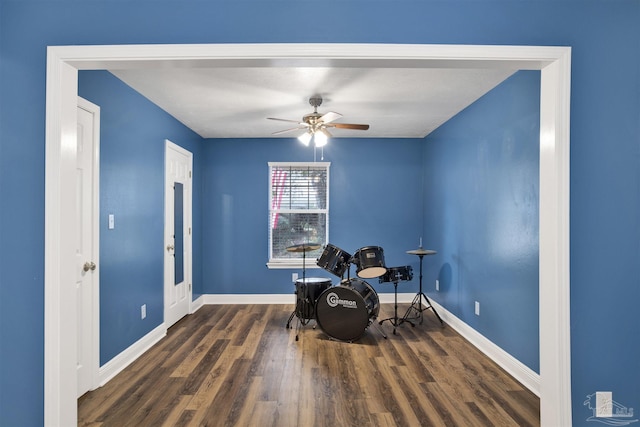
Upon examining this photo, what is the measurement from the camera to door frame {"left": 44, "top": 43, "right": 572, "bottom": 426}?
1.70 meters

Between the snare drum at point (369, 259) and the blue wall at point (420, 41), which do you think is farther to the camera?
the snare drum at point (369, 259)

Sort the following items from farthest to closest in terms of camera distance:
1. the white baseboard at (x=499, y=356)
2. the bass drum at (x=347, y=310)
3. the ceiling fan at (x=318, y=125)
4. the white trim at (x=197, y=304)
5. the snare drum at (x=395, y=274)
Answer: the white trim at (x=197, y=304), the snare drum at (x=395, y=274), the bass drum at (x=347, y=310), the ceiling fan at (x=318, y=125), the white baseboard at (x=499, y=356)

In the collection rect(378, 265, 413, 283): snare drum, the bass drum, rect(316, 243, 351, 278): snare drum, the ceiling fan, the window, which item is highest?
the ceiling fan

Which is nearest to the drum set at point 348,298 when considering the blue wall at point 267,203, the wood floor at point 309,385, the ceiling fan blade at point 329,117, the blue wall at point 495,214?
the wood floor at point 309,385

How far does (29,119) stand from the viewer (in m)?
1.73

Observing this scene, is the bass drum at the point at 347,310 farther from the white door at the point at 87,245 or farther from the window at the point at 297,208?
the white door at the point at 87,245

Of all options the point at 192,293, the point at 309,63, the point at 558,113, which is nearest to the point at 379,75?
the point at 309,63

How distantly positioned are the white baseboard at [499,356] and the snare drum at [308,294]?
4.93 feet

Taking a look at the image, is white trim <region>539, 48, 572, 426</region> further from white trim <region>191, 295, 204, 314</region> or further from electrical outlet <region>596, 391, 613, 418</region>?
white trim <region>191, 295, 204, 314</region>

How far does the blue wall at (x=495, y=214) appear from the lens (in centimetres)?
268

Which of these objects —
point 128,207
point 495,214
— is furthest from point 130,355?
point 495,214

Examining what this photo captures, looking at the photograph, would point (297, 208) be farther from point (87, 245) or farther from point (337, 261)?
point (87, 245)

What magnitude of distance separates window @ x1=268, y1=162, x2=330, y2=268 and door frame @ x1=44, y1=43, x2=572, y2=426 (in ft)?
11.5

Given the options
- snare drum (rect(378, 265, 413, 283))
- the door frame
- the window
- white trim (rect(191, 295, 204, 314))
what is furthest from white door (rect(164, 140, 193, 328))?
snare drum (rect(378, 265, 413, 283))
